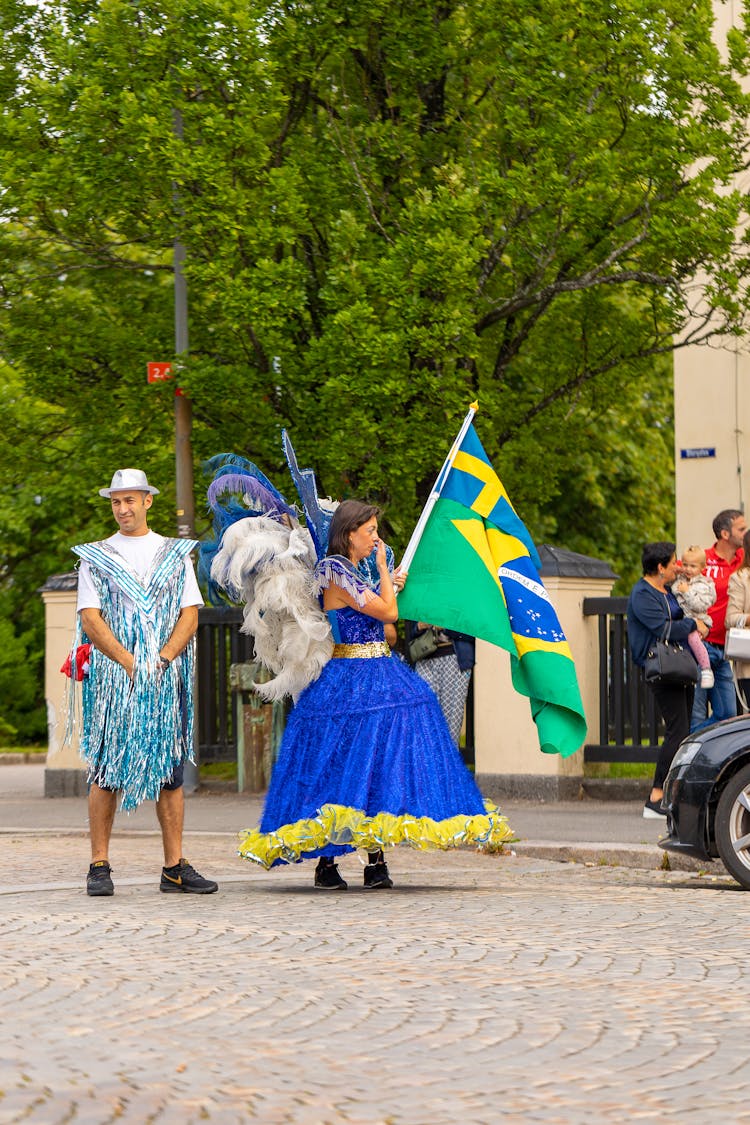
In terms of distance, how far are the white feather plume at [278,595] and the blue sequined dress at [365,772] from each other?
106mm

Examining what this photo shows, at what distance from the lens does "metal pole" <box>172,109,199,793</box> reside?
18.0 m

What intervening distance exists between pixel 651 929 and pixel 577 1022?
7.51 ft

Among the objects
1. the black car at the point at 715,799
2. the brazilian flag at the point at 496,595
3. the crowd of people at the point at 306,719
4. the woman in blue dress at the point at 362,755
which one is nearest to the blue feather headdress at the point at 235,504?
the crowd of people at the point at 306,719

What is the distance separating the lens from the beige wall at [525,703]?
15.8m

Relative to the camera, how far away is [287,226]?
17.4 meters

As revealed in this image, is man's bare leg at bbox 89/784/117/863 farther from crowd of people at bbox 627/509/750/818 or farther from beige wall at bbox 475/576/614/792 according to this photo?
beige wall at bbox 475/576/614/792

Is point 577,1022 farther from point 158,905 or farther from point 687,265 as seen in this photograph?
point 687,265

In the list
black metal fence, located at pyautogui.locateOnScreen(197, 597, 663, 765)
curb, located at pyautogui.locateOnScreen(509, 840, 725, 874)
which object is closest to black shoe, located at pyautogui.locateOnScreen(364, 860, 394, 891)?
curb, located at pyautogui.locateOnScreen(509, 840, 725, 874)

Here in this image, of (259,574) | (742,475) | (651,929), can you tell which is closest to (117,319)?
(742,475)

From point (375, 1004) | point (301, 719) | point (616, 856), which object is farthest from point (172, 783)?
point (375, 1004)

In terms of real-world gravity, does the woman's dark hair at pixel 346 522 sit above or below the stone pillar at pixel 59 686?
above

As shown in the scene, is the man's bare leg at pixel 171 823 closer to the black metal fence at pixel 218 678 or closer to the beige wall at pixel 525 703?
the beige wall at pixel 525 703

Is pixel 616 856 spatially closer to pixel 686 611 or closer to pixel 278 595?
pixel 686 611

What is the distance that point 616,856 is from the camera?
1155 cm
